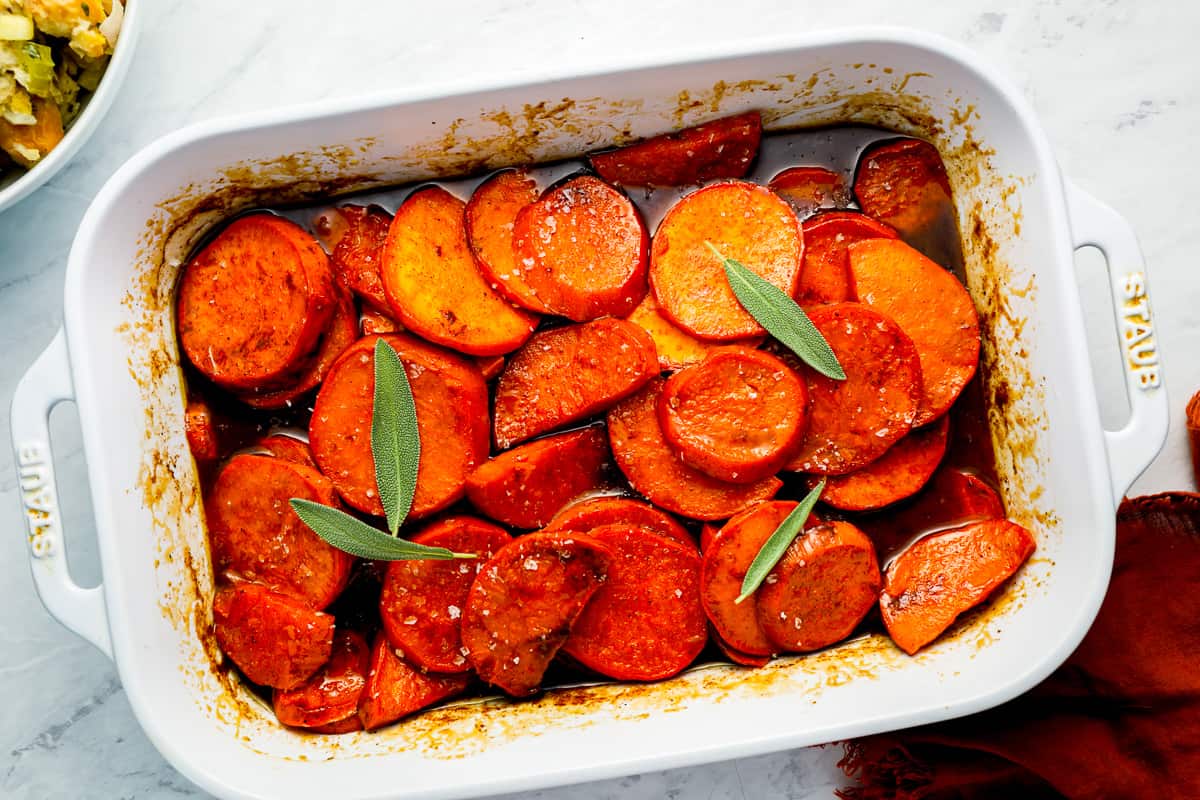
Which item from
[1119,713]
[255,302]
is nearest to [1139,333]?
[1119,713]

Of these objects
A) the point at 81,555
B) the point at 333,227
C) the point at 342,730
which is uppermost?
the point at 333,227

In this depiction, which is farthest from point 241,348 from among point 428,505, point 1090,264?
point 1090,264

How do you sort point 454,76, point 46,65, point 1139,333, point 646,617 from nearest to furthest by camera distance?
1. point 1139,333
2. point 46,65
3. point 646,617
4. point 454,76

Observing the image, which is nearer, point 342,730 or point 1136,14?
point 342,730

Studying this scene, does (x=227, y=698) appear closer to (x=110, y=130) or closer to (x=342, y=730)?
(x=342, y=730)

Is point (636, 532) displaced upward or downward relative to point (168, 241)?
downward

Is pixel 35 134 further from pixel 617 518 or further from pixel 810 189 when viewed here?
pixel 810 189

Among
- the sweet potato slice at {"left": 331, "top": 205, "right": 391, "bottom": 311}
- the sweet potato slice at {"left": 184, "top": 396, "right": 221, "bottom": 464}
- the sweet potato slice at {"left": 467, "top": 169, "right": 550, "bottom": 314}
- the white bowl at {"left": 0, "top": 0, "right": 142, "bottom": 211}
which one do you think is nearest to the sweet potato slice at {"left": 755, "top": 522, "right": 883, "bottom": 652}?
the sweet potato slice at {"left": 467, "top": 169, "right": 550, "bottom": 314}
